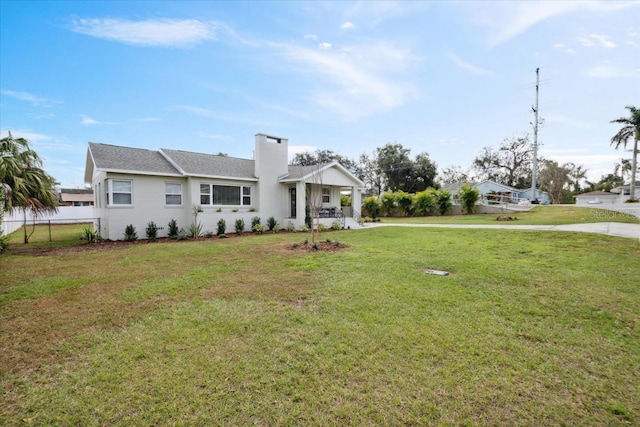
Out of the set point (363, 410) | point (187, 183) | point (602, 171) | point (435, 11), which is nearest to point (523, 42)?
point (435, 11)

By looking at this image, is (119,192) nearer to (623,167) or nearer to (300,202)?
(300,202)

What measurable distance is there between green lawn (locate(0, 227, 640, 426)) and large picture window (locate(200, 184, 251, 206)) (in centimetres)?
865

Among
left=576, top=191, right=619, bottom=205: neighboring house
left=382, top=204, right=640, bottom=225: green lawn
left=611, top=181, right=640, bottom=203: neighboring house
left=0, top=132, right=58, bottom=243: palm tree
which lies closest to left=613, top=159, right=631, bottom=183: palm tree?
left=611, top=181, right=640, bottom=203: neighboring house

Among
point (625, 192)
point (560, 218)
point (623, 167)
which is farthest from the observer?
point (623, 167)

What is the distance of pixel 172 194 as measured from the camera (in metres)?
14.5

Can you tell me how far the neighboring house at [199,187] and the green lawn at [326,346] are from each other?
7.19 meters

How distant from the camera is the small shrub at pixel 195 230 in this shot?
46.0 ft

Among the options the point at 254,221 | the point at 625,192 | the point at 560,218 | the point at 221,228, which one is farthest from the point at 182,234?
the point at 625,192

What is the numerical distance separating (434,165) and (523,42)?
27.2 meters

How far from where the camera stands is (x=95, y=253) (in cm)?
982

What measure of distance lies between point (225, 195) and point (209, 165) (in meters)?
1.96

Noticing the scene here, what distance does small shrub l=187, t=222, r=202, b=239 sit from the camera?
14.0m

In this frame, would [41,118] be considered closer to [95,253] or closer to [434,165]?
[95,253]

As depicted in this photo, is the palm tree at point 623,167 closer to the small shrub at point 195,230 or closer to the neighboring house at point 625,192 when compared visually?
the neighboring house at point 625,192
